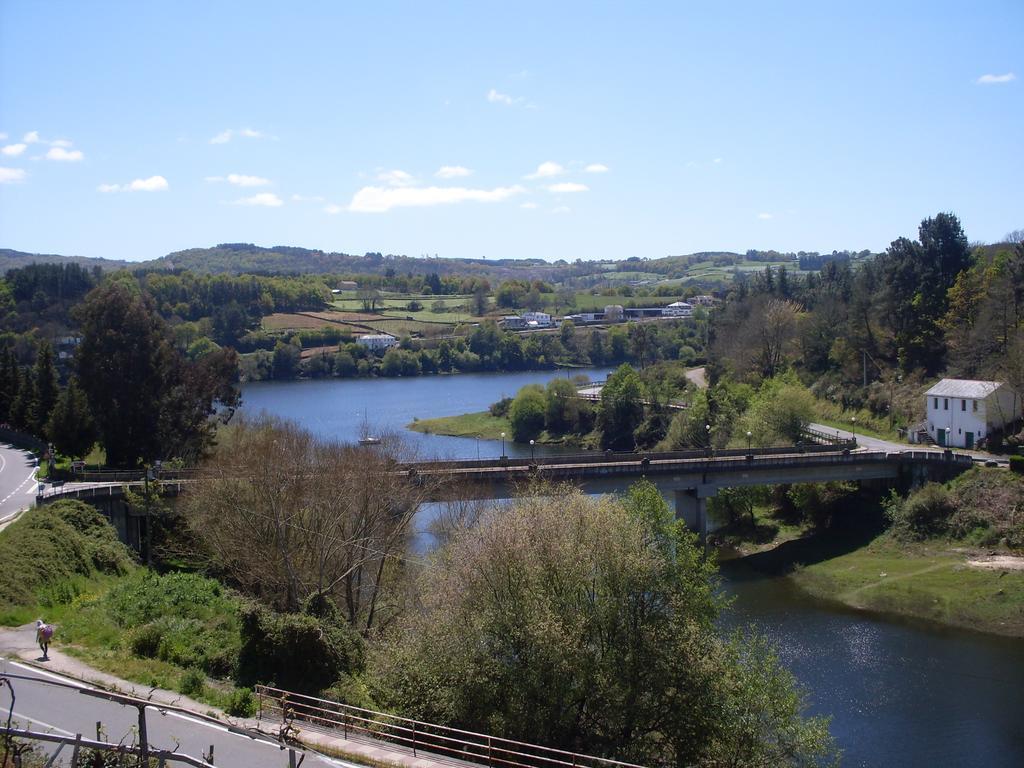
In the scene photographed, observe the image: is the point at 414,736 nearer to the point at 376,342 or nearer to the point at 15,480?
the point at 15,480

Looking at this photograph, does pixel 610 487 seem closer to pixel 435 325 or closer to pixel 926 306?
pixel 926 306

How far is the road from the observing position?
16266mm

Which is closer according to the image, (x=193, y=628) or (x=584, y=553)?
(x=584, y=553)

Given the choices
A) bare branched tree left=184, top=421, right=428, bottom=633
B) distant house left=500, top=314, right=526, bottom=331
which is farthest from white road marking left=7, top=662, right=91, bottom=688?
distant house left=500, top=314, right=526, bottom=331

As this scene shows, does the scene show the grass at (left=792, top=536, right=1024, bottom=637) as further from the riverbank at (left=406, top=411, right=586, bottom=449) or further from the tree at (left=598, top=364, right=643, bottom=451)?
the riverbank at (left=406, top=411, right=586, bottom=449)

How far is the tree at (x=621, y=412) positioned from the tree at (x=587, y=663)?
6398cm

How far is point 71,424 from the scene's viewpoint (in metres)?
50.9

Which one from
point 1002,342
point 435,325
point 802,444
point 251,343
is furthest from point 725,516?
point 435,325

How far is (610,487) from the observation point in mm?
53281

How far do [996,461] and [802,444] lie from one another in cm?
1105

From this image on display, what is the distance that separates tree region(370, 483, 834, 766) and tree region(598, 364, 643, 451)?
64.0 m

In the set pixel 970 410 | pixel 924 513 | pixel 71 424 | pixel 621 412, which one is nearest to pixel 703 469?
pixel 924 513

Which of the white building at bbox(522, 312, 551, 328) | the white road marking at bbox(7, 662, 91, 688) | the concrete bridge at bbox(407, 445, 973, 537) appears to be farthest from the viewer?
the white building at bbox(522, 312, 551, 328)

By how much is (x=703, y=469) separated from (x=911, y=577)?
41.5 ft
